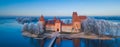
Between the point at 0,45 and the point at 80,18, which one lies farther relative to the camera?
the point at 0,45

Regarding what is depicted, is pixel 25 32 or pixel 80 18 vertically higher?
pixel 80 18

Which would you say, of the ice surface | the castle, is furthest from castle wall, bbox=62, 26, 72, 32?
the ice surface

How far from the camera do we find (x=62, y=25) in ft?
11.8

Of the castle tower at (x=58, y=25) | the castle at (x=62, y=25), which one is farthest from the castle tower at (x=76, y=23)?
the castle tower at (x=58, y=25)

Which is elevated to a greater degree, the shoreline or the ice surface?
the ice surface

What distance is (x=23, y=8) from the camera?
3.75 meters

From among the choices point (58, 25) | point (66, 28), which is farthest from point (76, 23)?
point (58, 25)

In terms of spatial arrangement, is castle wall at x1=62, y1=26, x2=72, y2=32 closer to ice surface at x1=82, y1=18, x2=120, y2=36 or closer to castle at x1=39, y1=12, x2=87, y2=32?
castle at x1=39, y1=12, x2=87, y2=32

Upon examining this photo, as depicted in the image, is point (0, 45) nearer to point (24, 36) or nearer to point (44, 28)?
point (24, 36)

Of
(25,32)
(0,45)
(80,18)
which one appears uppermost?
(80,18)

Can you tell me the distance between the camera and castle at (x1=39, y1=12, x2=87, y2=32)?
3549 mm

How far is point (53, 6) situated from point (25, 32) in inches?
26.3

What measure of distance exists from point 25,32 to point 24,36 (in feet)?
0.27

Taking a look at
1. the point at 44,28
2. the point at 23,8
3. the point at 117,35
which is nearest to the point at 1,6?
the point at 23,8
